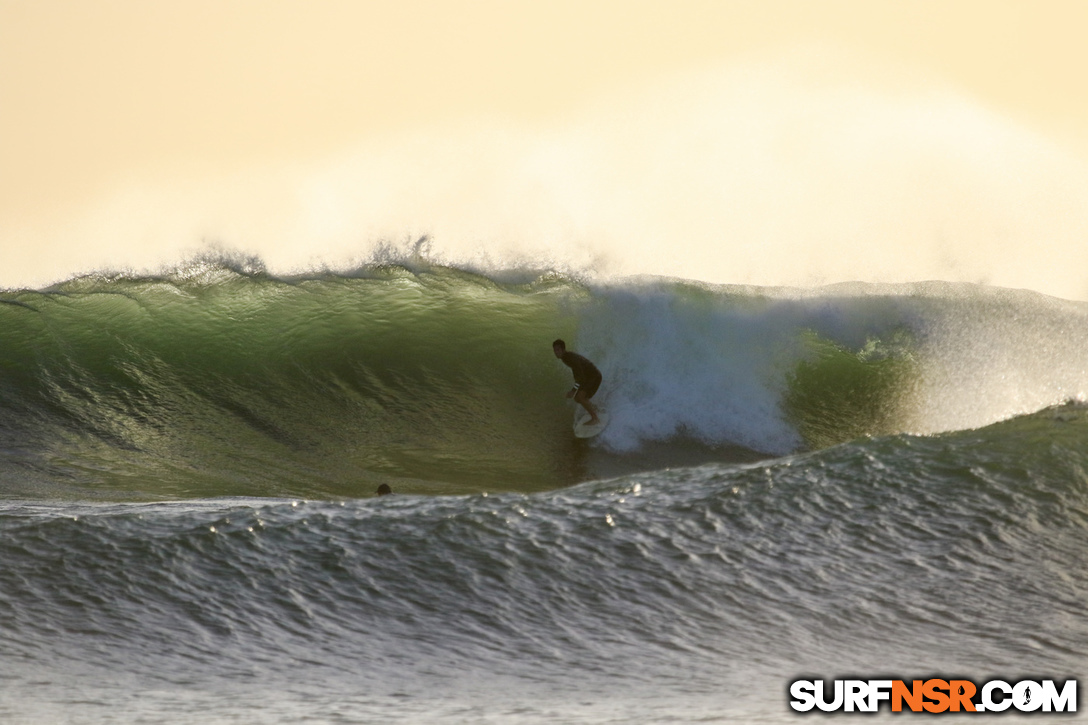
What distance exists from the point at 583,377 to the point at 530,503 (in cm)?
410

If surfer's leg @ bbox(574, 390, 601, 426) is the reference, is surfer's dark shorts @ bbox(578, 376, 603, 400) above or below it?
Answer: above

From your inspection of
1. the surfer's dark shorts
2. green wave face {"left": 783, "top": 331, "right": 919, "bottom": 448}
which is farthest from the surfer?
green wave face {"left": 783, "top": 331, "right": 919, "bottom": 448}

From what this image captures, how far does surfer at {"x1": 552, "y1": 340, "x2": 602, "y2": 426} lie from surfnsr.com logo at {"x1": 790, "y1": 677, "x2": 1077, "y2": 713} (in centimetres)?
615

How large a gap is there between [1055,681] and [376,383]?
8.07 m

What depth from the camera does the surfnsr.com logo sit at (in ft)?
14.4

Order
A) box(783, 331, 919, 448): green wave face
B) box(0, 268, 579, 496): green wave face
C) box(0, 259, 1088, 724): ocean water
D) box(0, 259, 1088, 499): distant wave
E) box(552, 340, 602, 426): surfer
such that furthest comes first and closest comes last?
1. box(783, 331, 919, 448): green wave face
2. box(552, 340, 602, 426): surfer
3. box(0, 259, 1088, 499): distant wave
4. box(0, 268, 579, 496): green wave face
5. box(0, 259, 1088, 724): ocean water

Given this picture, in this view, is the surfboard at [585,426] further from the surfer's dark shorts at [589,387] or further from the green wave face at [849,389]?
the green wave face at [849,389]

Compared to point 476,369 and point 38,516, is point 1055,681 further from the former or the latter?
point 476,369

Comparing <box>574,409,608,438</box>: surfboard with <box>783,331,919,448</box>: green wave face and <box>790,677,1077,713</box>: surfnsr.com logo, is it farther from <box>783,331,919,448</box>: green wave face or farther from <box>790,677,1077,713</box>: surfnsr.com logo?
<box>790,677,1077,713</box>: surfnsr.com logo

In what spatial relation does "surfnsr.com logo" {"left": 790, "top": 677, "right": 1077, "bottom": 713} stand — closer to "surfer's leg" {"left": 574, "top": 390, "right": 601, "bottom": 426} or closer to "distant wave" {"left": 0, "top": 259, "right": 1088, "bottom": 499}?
"distant wave" {"left": 0, "top": 259, "right": 1088, "bottom": 499}

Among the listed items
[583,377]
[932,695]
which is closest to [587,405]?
[583,377]

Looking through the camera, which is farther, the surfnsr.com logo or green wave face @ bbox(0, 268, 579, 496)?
green wave face @ bbox(0, 268, 579, 496)

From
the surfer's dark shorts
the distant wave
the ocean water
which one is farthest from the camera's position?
the surfer's dark shorts

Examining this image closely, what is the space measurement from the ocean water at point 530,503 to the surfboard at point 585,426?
0.16 meters
